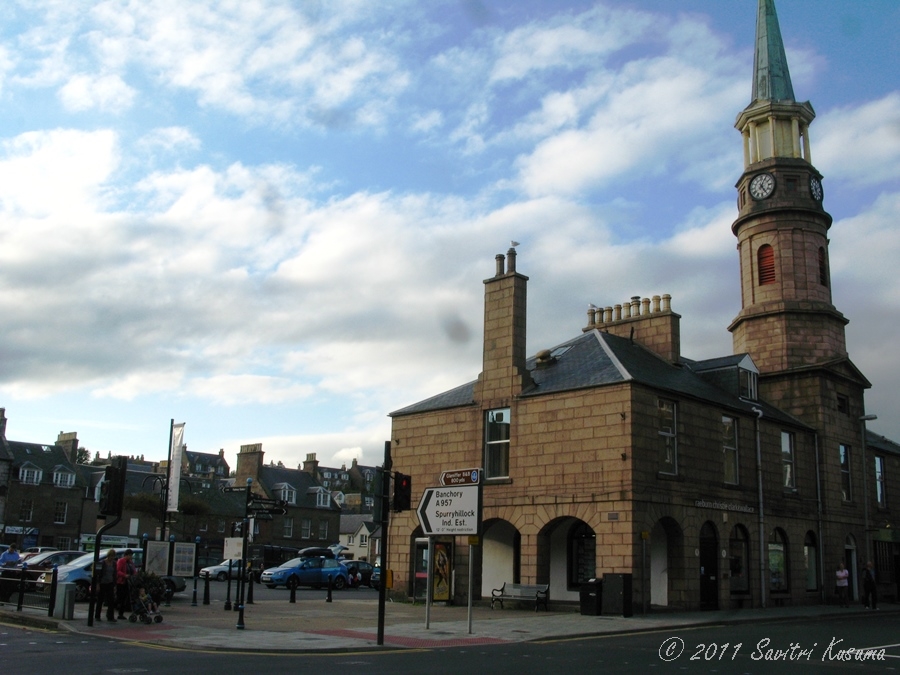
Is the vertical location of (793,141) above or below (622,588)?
above

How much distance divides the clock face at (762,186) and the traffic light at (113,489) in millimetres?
30722

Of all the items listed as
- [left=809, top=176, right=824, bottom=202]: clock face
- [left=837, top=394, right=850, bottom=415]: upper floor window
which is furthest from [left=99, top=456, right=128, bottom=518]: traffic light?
[left=809, top=176, right=824, bottom=202]: clock face

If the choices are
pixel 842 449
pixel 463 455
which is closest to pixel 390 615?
pixel 463 455

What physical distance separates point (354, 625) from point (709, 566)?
42.7 feet

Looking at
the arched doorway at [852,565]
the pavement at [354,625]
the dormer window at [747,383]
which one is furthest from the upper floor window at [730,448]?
the arched doorway at [852,565]

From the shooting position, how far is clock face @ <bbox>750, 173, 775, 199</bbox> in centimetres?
3888

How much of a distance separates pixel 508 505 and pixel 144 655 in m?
15.4

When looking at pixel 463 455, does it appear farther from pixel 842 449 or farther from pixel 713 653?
pixel 842 449

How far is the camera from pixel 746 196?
39875 millimetres

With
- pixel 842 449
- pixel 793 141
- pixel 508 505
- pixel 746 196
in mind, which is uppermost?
pixel 793 141

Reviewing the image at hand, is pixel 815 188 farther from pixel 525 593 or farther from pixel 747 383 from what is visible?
pixel 525 593

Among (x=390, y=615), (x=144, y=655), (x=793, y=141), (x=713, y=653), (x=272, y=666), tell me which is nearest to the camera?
(x=272, y=666)

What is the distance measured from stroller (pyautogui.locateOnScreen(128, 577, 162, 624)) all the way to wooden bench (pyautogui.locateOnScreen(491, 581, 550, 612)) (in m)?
10.8

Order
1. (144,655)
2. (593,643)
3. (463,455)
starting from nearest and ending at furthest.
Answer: (144,655), (593,643), (463,455)
